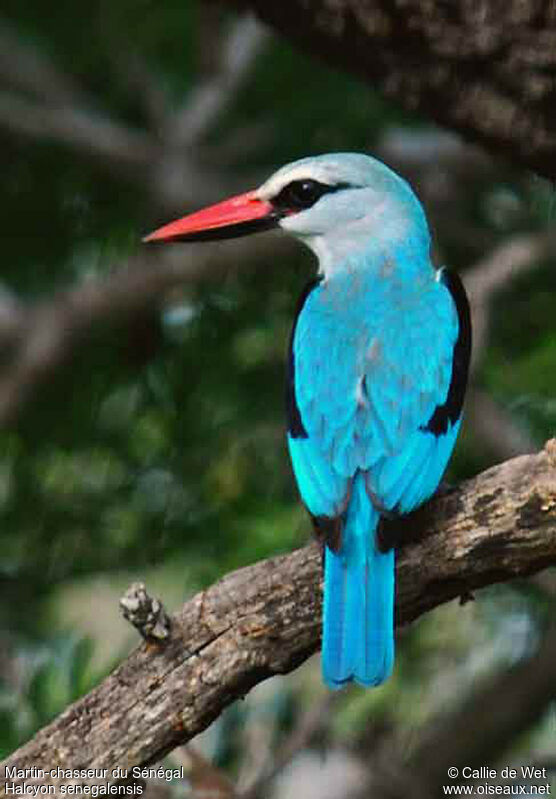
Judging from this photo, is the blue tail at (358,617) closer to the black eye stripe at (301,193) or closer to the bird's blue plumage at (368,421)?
the bird's blue plumage at (368,421)

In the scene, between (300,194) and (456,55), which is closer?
(300,194)

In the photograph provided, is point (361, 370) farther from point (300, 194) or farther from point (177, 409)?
point (177, 409)

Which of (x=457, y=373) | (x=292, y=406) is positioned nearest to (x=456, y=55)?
(x=457, y=373)

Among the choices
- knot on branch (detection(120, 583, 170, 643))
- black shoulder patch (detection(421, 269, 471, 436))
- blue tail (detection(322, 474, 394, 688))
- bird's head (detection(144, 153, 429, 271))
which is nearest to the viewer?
knot on branch (detection(120, 583, 170, 643))

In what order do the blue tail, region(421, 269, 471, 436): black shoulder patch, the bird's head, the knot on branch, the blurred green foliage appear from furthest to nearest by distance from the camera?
Result: 1. the blurred green foliage
2. the bird's head
3. region(421, 269, 471, 436): black shoulder patch
4. the blue tail
5. the knot on branch

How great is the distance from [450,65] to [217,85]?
76.4 inches

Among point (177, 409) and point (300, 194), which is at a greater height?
point (177, 409)

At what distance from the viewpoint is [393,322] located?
4297mm

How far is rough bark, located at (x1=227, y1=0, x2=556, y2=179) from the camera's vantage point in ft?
16.2

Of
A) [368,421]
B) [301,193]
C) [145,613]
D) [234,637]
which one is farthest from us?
[301,193]

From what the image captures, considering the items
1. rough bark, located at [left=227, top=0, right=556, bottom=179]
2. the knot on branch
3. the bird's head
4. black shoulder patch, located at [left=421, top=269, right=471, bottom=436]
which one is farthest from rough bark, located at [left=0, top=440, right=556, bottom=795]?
rough bark, located at [left=227, top=0, right=556, bottom=179]

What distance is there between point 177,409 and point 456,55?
1.49 m

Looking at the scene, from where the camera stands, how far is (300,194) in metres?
4.77

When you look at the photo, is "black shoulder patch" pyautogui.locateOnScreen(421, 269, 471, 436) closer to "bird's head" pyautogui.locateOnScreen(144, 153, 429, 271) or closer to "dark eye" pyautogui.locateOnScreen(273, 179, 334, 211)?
"bird's head" pyautogui.locateOnScreen(144, 153, 429, 271)
